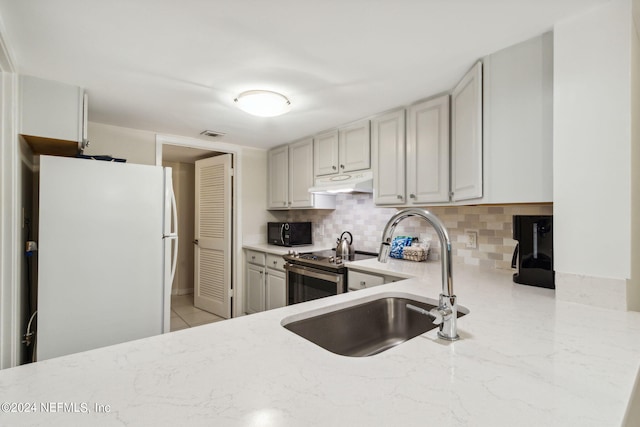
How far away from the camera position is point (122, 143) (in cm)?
285

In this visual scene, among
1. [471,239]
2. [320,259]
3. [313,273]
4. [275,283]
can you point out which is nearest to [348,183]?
[320,259]

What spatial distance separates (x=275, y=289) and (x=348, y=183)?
1.36 m

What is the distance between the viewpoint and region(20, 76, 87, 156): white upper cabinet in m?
1.79

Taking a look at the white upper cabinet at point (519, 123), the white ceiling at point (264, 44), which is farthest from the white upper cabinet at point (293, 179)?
the white upper cabinet at point (519, 123)

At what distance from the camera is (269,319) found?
3.48 ft

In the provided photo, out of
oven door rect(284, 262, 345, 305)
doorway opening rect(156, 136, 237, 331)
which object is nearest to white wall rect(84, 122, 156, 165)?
doorway opening rect(156, 136, 237, 331)

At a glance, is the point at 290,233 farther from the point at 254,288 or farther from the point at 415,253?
the point at 415,253

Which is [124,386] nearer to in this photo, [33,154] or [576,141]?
[576,141]

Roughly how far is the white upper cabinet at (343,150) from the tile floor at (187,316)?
2.17m

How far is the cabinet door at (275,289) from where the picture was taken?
2.99m

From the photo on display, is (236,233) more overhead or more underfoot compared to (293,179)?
more underfoot

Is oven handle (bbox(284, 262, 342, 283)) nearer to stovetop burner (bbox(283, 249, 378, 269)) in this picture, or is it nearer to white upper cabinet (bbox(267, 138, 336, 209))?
stovetop burner (bbox(283, 249, 378, 269))

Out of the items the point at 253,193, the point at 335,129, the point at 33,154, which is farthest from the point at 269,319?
the point at 253,193

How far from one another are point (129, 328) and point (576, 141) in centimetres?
262
